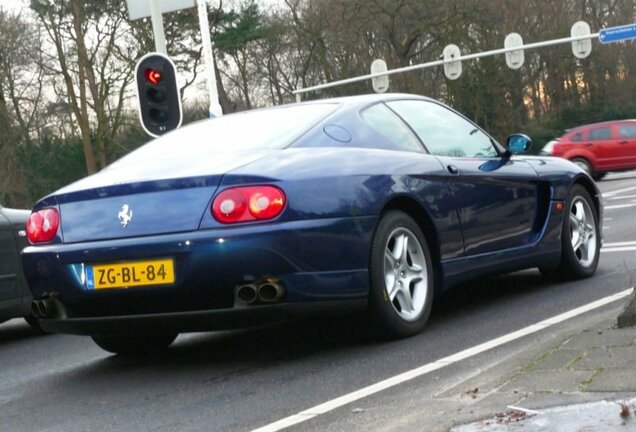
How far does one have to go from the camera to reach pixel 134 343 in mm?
7277

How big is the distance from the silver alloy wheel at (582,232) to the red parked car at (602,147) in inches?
1072

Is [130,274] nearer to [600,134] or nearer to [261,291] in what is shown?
[261,291]

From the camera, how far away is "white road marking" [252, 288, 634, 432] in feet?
16.4

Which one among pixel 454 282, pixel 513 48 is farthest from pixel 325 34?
pixel 454 282

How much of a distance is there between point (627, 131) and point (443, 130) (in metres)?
29.4

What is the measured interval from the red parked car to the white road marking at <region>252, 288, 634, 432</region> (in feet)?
94.7

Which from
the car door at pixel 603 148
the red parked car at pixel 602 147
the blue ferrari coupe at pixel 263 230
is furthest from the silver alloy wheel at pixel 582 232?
the car door at pixel 603 148

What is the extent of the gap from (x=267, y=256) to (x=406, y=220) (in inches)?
43.8

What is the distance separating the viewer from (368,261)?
21.3 feet

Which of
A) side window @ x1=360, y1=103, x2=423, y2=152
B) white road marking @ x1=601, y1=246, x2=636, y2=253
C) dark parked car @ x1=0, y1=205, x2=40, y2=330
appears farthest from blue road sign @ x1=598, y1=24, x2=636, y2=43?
side window @ x1=360, y1=103, x2=423, y2=152

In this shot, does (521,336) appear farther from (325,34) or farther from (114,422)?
(325,34)

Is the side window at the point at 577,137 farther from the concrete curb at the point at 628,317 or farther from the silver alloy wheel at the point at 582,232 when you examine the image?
the concrete curb at the point at 628,317

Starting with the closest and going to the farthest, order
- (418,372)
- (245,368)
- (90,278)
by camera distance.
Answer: (418,372) → (90,278) → (245,368)

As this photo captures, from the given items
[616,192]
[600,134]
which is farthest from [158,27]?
[600,134]
